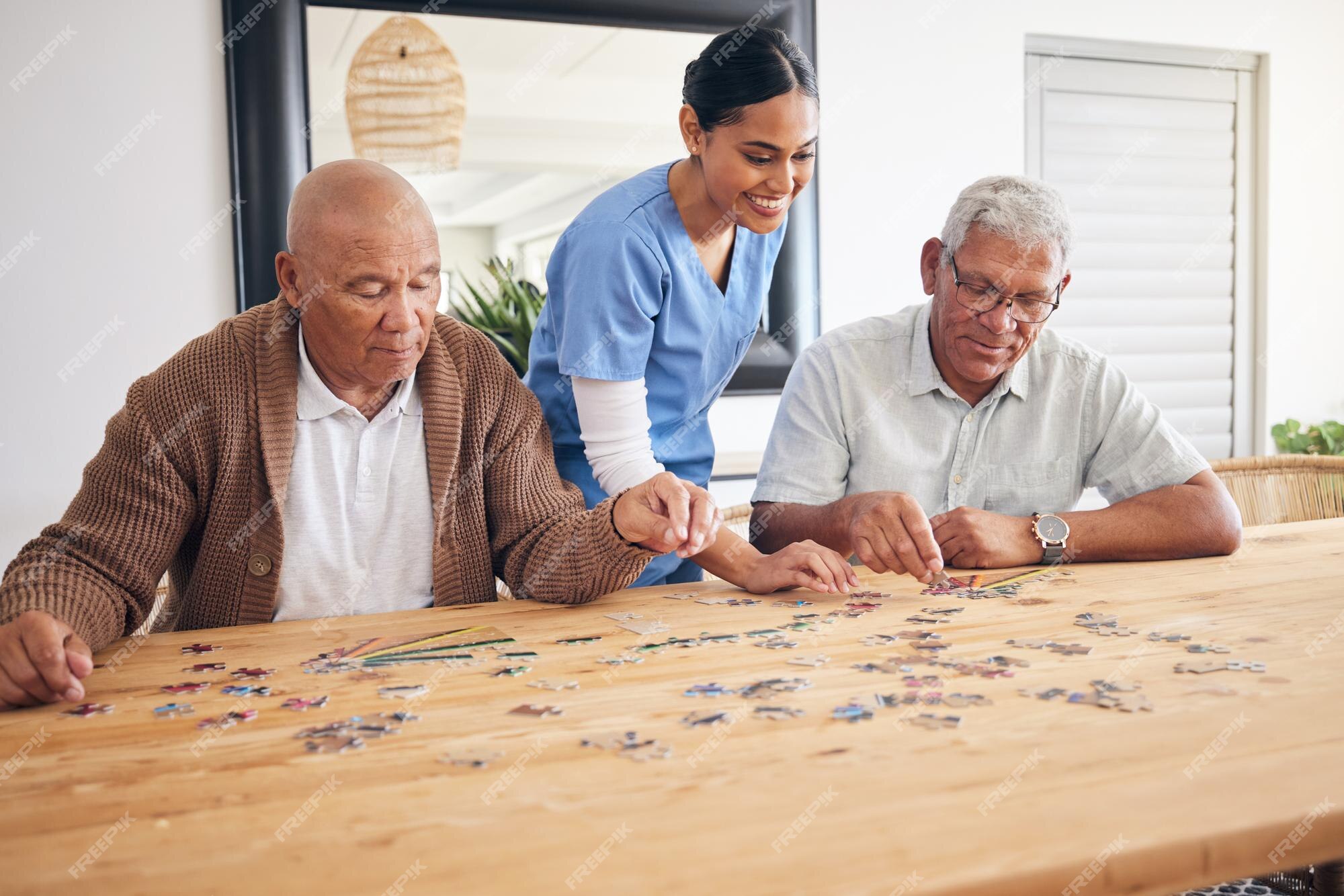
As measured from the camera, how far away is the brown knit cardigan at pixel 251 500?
5.88ft

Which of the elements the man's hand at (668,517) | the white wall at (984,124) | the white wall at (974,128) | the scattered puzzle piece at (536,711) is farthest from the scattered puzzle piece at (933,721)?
the white wall at (984,124)

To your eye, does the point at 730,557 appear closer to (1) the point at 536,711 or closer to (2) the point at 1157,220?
(1) the point at 536,711

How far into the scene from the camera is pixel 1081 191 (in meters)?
4.91

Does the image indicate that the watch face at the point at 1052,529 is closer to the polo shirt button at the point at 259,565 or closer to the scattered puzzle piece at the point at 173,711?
the polo shirt button at the point at 259,565

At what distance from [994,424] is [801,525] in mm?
559

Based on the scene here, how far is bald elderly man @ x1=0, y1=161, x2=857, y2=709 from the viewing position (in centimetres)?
185

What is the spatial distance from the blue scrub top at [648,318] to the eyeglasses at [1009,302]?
17.1 inches

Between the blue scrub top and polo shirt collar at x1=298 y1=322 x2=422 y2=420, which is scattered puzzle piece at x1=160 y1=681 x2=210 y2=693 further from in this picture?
the blue scrub top

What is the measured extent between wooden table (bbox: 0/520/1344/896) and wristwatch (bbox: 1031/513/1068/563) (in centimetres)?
60

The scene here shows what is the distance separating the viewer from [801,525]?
2.37 m

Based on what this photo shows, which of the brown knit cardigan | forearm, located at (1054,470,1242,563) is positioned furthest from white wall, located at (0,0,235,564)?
forearm, located at (1054,470,1242,563)

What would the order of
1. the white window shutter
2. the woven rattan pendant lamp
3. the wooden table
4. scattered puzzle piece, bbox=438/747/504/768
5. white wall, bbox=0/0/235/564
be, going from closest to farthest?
the wooden table < scattered puzzle piece, bbox=438/747/504/768 < white wall, bbox=0/0/235/564 < the woven rattan pendant lamp < the white window shutter

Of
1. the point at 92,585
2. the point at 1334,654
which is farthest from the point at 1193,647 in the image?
the point at 92,585

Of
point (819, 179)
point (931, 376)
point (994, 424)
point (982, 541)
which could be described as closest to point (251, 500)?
point (982, 541)
